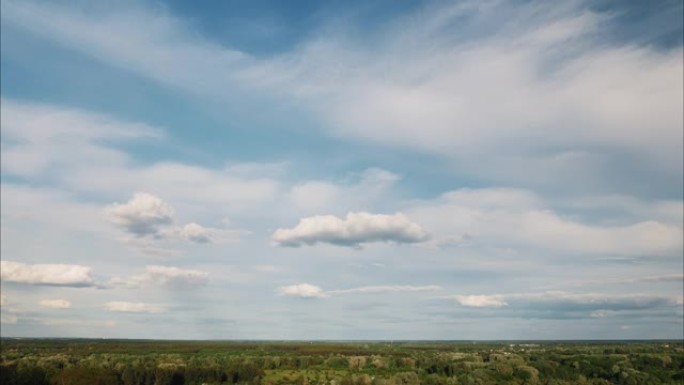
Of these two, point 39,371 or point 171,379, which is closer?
point 39,371

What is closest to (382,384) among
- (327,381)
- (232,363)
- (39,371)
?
(327,381)

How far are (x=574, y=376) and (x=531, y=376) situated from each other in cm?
965

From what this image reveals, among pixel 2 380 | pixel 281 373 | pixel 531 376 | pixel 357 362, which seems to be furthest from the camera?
pixel 357 362

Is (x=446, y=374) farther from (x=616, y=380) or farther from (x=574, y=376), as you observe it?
(x=616, y=380)

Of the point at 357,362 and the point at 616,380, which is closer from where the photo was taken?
the point at 616,380

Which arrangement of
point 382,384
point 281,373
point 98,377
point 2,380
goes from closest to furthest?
point 2,380 → point 98,377 → point 382,384 → point 281,373

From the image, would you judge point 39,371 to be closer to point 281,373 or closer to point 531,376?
point 281,373

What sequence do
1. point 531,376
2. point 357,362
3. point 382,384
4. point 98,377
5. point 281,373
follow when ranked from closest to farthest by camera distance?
point 98,377 < point 382,384 < point 531,376 < point 281,373 < point 357,362

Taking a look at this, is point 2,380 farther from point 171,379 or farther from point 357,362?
point 357,362

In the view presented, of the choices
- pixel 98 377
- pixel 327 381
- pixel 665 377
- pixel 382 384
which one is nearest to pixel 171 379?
pixel 98 377

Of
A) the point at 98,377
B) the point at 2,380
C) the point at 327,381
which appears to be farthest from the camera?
the point at 327,381

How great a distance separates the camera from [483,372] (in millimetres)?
110875

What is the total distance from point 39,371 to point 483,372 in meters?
78.4

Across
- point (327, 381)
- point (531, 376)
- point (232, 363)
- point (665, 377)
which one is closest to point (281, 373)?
point (232, 363)
